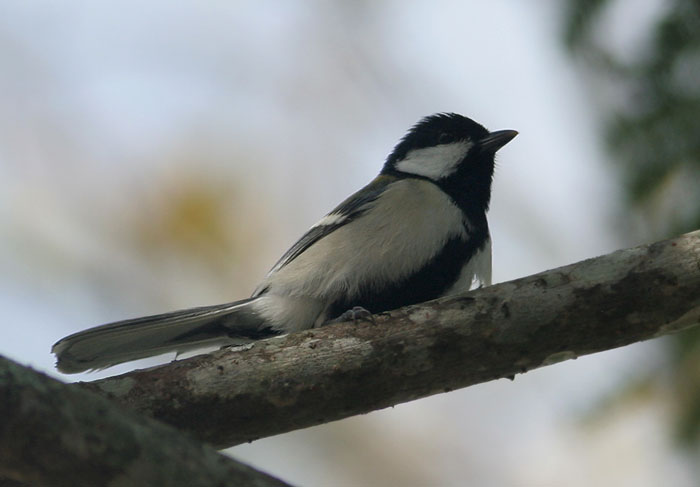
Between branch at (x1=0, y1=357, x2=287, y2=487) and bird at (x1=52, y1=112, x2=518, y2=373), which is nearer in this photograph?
branch at (x1=0, y1=357, x2=287, y2=487)

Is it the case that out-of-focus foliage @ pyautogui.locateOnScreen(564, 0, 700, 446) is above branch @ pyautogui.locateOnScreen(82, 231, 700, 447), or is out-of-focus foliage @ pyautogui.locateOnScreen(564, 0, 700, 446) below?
above

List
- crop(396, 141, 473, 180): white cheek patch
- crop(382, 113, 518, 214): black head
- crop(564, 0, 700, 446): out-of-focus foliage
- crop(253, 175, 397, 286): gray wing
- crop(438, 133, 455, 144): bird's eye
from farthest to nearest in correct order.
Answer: crop(438, 133, 455, 144): bird's eye, crop(396, 141, 473, 180): white cheek patch, crop(382, 113, 518, 214): black head, crop(253, 175, 397, 286): gray wing, crop(564, 0, 700, 446): out-of-focus foliage

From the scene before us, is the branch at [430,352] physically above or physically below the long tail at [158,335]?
below

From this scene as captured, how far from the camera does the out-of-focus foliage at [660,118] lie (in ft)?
11.4

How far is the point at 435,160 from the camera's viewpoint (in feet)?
16.5

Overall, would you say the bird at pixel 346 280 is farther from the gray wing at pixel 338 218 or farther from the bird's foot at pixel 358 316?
the bird's foot at pixel 358 316

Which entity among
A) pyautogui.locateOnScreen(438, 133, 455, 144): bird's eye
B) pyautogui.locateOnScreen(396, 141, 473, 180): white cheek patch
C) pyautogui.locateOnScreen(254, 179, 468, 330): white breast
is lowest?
pyautogui.locateOnScreen(254, 179, 468, 330): white breast

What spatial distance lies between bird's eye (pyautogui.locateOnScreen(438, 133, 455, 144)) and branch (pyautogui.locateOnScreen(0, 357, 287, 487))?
11.2 feet

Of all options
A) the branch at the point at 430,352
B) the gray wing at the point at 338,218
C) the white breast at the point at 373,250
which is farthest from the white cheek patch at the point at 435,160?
the branch at the point at 430,352

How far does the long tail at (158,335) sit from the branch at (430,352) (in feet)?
2.27

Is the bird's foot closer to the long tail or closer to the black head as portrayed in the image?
the long tail

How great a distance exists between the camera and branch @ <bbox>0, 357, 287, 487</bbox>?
2006 mm

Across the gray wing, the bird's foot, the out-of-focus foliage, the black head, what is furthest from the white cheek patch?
the bird's foot

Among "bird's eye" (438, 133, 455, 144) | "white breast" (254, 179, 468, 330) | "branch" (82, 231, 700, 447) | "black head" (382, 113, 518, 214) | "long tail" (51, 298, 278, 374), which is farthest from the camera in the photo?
"bird's eye" (438, 133, 455, 144)
